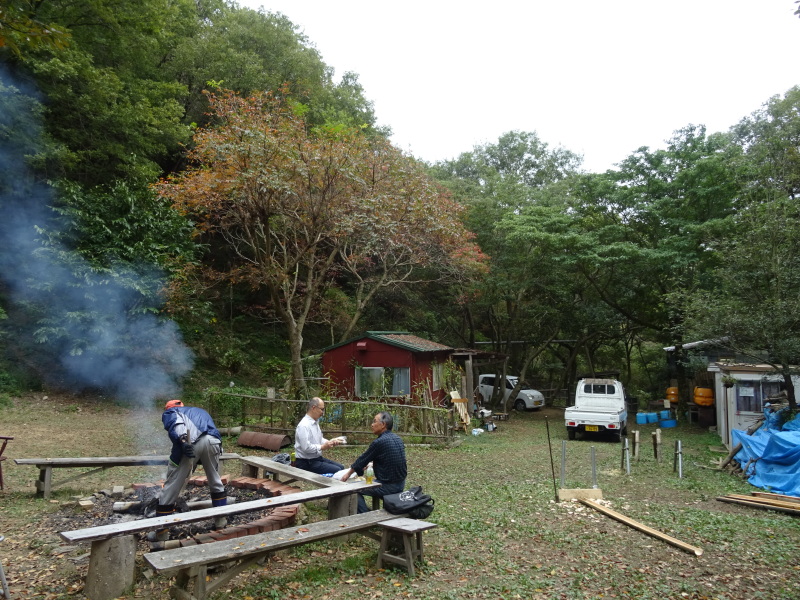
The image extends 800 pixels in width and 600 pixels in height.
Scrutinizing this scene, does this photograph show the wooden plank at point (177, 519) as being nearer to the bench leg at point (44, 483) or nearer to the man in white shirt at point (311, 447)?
the man in white shirt at point (311, 447)

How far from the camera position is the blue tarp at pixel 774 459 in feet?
29.7

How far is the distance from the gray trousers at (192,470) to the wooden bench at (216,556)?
121 centimetres

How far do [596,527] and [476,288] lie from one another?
52.9 feet

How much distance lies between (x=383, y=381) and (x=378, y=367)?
18.1 inches

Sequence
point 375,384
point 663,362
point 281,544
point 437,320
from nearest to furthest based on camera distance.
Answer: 1. point 281,544
2. point 375,384
3. point 437,320
4. point 663,362

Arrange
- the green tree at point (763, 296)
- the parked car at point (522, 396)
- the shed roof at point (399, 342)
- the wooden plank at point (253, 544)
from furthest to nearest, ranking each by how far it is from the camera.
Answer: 1. the parked car at point (522, 396)
2. the shed roof at point (399, 342)
3. the green tree at point (763, 296)
4. the wooden plank at point (253, 544)

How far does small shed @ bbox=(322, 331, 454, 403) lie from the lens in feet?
55.9

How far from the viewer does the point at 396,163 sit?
14.6 m

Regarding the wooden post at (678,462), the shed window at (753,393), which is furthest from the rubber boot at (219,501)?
the shed window at (753,393)

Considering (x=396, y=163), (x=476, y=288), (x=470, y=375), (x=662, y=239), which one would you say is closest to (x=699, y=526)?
(x=396, y=163)

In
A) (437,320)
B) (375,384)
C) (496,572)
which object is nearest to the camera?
(496,572)

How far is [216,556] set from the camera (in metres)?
4.22

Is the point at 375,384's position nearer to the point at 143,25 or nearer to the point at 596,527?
the point at 596,527

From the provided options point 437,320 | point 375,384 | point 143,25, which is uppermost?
point 143,25
